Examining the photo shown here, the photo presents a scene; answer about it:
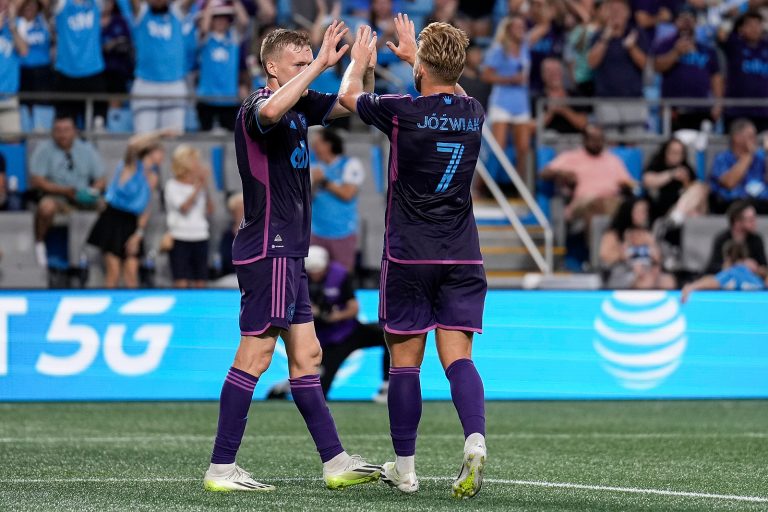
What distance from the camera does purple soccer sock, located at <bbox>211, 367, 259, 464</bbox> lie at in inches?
252

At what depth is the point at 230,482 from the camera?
251 inches

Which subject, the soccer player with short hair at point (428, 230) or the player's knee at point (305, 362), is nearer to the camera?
the soccer player with short hair at point (428, 230)

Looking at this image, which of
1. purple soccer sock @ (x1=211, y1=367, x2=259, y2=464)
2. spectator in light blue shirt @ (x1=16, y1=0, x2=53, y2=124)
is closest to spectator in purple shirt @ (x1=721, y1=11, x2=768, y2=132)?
spectator in light blue shirt @ (x1=16, y1=0, x2=53, y2=124)

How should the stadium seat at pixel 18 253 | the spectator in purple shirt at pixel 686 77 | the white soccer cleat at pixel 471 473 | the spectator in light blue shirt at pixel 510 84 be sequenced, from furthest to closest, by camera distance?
the spectator in purple shirt at pixel 686 77 < the spectator in light blue shirt at pixel 510 84 < the stadium seat at pixel 18 253 < the white soccer cleat at pixel 471 473

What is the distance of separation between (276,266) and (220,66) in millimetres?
10293

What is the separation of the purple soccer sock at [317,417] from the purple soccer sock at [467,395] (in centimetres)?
64

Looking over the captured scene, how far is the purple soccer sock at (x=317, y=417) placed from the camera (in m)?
6.50

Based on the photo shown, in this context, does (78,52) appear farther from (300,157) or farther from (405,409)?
(405,409)

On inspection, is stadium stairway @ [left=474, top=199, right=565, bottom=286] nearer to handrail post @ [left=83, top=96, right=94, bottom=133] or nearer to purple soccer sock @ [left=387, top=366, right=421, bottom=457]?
handrail post @ [left=83, top=96, right=94, bottom=133]

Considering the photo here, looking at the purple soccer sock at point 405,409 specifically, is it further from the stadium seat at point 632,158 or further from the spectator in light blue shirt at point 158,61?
the stadium seat at point 632,158

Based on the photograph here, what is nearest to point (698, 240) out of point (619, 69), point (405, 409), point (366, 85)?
point (619, 69)

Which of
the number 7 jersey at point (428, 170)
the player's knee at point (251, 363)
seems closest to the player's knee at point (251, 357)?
the player's knee at point (251, 363)

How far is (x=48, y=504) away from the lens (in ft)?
19.5

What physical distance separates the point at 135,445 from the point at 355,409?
3.32 m
